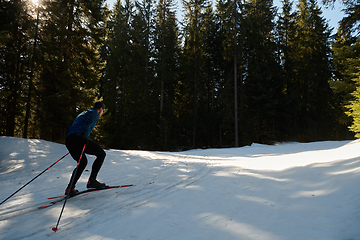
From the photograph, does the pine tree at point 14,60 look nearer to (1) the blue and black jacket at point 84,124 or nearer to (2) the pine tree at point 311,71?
(1) the blue and black jacket at point 84,124

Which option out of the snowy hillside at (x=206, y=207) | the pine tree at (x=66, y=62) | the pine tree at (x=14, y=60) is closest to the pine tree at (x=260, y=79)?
the pine tree at (x=66, y=62)

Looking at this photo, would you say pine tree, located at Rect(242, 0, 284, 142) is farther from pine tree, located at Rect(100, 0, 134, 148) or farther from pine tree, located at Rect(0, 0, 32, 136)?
pine tree, located at Rect(0, 0, 32, 136)

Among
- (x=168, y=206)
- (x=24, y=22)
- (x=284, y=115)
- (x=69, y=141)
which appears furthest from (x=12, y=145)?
(x=284, y=115)

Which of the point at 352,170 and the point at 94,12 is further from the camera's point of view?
the point at 94,12

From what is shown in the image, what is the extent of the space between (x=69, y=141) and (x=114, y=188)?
1485mm

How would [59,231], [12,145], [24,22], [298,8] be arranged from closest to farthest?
[59,231]
[12,145]
[24,22]
[298,8]

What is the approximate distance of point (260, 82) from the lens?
2478 centimetres

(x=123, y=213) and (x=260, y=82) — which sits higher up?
(x=260, y=82)

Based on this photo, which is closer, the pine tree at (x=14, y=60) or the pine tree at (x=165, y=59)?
the pine tree at (x=14, y=60)

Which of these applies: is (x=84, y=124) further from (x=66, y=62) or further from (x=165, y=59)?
(x=165, y=59)

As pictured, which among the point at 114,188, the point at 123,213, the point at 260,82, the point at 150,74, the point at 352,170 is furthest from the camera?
the point at 150,74

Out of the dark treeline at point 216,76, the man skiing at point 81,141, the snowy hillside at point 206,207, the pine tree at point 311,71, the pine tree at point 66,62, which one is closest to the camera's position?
the snowy hillside at point 206,207

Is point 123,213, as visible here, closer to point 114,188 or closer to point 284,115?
point 114,188

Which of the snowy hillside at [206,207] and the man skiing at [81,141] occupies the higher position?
the man skiing at [81,141]
